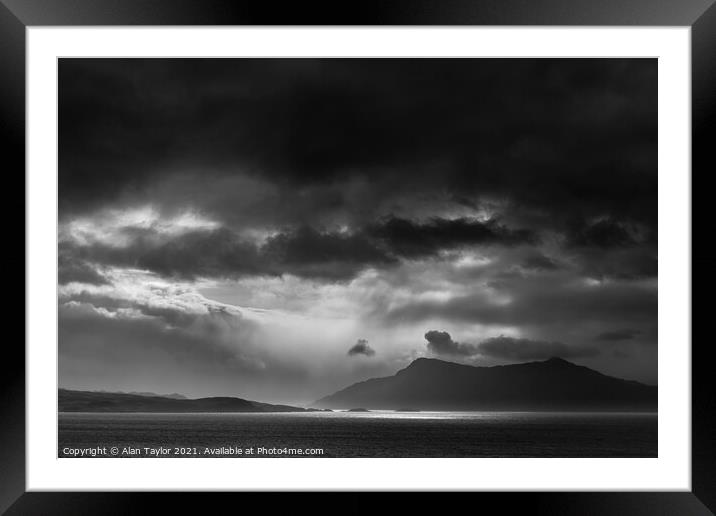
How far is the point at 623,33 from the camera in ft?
11.8

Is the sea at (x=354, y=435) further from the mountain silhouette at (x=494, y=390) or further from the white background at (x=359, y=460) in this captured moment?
the white background at (x=359, y=460)

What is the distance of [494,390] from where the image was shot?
131 feet

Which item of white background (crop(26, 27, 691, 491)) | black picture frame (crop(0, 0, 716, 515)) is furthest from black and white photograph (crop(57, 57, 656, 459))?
black picture frame (crop(0, 0, 716, 515))

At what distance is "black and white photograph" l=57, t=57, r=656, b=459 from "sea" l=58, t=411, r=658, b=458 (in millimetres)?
226

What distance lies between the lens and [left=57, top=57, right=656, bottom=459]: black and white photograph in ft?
91.9

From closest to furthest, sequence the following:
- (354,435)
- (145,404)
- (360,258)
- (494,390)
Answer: (354,435) < (145,404) < (360,258) < (494,390)

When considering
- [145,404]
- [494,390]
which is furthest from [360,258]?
[145,404]

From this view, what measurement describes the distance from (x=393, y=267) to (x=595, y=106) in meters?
14.0

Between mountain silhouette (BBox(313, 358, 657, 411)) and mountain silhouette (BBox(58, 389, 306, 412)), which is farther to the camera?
mountain silhouette (BBox(313, 358, 657, 411))

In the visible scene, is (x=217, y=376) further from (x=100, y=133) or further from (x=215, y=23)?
(x=215, y=23)

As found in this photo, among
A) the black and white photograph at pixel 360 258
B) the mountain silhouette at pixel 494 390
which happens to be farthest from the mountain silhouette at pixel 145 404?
the mountain silhouette at pixel 494 390

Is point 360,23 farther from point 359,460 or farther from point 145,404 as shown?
point 145,404

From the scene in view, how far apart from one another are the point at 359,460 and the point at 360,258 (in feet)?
114

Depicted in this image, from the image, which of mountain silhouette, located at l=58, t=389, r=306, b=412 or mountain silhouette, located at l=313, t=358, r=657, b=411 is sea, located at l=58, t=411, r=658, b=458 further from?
mountain silhouette, located at l=313, t=358, r=657, b=411
